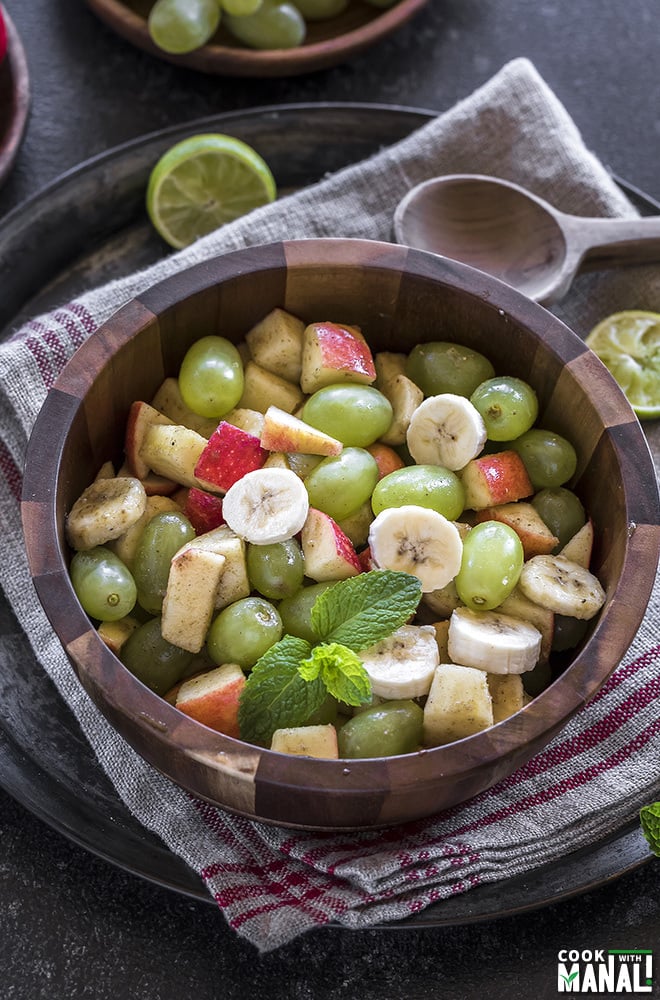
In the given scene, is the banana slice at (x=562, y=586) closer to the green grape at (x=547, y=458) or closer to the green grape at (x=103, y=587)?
the green grape at (x=547, y=458)

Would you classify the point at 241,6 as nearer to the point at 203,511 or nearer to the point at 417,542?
the point at 203,511

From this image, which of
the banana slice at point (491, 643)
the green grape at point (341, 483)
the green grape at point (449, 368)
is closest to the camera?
the banana slice at point (491, 643)

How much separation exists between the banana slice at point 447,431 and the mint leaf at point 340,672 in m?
0.30

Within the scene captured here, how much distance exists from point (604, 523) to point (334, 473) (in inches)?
13.2

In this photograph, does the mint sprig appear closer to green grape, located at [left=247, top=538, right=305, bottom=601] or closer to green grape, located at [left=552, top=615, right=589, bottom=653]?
green grape, located at [left=247, top=538, right=305, bottom=601]

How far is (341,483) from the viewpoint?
4.46 feet

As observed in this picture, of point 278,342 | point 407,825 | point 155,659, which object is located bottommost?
point 407,825

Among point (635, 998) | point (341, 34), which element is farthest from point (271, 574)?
point (341, 34)

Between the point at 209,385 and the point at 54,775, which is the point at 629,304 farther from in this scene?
the point at 54,775

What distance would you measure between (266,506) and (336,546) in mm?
95

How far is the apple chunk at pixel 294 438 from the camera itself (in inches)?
54.3

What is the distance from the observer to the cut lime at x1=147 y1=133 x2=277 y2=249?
1.76m

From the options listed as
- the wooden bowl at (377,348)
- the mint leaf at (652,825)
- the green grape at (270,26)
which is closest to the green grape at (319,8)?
the green grape at (270,26)

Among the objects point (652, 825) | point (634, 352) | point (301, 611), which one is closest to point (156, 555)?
point (301, 611)
